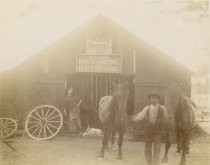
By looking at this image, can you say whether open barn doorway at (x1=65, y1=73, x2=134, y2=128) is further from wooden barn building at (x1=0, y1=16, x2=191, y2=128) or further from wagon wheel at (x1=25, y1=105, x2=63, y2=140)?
wagon wheel at (x1=25, y1=105, x2=63, y2=140)

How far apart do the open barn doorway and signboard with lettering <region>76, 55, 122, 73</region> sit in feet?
0.25

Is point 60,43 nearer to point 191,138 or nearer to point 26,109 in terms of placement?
point 26,109

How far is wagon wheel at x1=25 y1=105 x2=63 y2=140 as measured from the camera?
7.04m

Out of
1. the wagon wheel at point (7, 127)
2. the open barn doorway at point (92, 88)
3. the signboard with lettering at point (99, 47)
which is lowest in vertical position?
the wagon wheel at point (7, 127)

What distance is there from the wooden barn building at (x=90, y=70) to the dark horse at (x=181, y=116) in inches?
9.3

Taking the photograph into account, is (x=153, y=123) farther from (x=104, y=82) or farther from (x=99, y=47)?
(x=99, y=47)

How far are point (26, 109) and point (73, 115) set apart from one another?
695 mm

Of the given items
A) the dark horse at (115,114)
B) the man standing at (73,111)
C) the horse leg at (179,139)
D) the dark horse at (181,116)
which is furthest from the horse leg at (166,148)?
the man standing at (73,111)

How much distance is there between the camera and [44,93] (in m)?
7.08

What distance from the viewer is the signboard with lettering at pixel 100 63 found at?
6785 mm

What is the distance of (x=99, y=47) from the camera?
6840 mm

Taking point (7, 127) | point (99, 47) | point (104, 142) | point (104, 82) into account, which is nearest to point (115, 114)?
point (104, 142)

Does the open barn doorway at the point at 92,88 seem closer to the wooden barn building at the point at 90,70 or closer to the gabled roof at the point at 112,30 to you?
the wooden barn building at the point at 90,70

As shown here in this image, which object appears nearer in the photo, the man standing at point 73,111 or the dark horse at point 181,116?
the dark horse at point 181,116
